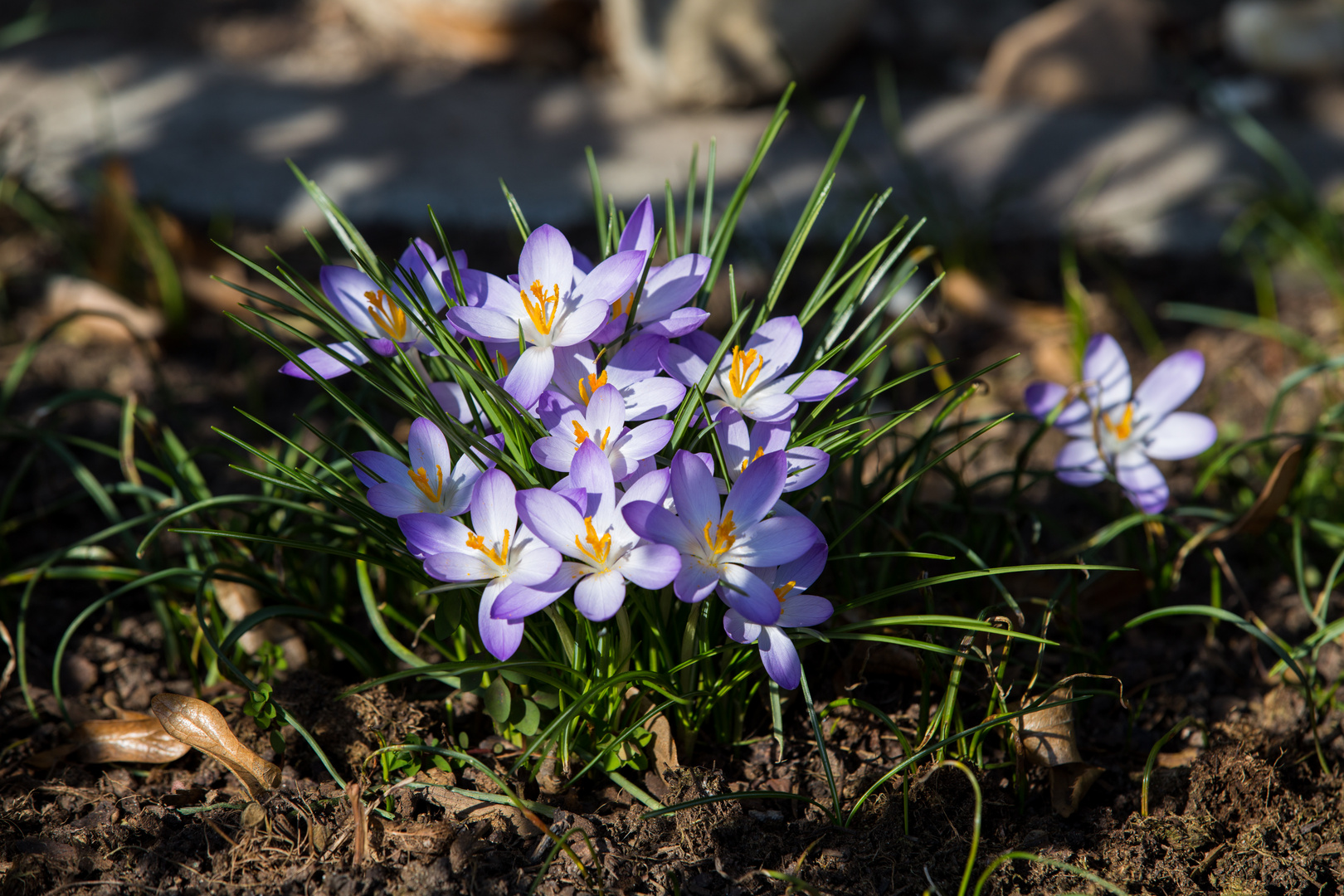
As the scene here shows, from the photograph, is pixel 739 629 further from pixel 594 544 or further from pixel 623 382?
pixel 623 382

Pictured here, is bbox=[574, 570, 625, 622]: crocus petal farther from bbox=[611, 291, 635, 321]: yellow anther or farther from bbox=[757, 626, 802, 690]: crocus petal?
bbox=[611, 291, 635, 321]: yellow anther

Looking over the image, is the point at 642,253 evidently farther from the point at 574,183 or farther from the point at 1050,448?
the point at 574,183

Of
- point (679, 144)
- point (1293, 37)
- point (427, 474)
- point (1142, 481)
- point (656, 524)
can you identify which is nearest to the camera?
point (656, 524)

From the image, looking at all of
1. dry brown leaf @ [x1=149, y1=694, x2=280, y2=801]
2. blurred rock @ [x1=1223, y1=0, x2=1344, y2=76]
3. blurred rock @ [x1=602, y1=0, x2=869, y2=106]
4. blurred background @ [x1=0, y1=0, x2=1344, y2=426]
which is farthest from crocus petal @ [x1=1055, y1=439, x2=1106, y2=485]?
blurred rock @ [x1=1223, y1=0, x2=1344, y2=76]

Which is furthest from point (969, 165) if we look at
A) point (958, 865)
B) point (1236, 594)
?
point (958, 865)

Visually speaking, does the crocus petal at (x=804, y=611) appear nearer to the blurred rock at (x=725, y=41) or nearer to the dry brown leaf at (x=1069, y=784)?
the dry brown leaf at (x=1069, y=784)

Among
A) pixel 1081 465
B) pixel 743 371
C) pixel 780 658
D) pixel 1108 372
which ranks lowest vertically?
pixel 1081 465

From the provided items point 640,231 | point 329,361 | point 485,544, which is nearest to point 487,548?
point 485,544

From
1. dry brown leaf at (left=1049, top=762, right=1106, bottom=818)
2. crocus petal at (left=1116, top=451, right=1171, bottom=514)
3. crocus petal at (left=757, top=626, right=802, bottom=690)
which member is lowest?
dry brown leaf at (left=1049, top=762, right=1106, bottom=818)
